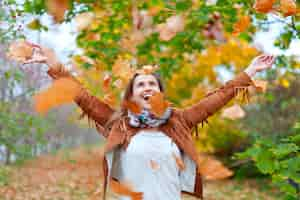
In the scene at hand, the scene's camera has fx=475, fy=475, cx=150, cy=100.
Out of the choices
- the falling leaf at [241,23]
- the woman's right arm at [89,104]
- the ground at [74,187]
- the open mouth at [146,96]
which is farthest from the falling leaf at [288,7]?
the ground at [74,187]

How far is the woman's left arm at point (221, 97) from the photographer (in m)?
3.00

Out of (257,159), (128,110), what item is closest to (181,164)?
(128,110)

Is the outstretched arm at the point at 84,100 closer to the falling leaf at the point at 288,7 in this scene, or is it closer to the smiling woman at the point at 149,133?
the smiling woman at the point at 149,133

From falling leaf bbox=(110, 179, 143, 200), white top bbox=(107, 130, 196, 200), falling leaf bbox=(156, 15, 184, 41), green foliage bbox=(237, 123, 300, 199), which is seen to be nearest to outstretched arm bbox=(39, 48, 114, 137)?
white top bbox=(107, 130, 196, 200)

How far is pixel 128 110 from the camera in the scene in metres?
2.95

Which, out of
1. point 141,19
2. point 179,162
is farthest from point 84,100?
point 141,19

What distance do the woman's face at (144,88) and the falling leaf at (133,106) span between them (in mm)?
22

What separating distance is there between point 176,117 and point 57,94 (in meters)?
0.85

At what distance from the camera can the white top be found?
2.75 m

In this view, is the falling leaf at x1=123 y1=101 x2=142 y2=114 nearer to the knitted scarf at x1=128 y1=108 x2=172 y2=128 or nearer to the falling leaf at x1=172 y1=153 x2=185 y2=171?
the knitted scarf at x1=128 y1=108 x2=172 y2=128

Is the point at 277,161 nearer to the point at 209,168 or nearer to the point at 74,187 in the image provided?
the point at 209,168

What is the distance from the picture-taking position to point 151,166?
9.05 feet

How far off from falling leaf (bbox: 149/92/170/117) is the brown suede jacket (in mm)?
135

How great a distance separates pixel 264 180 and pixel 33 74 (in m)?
6.39
